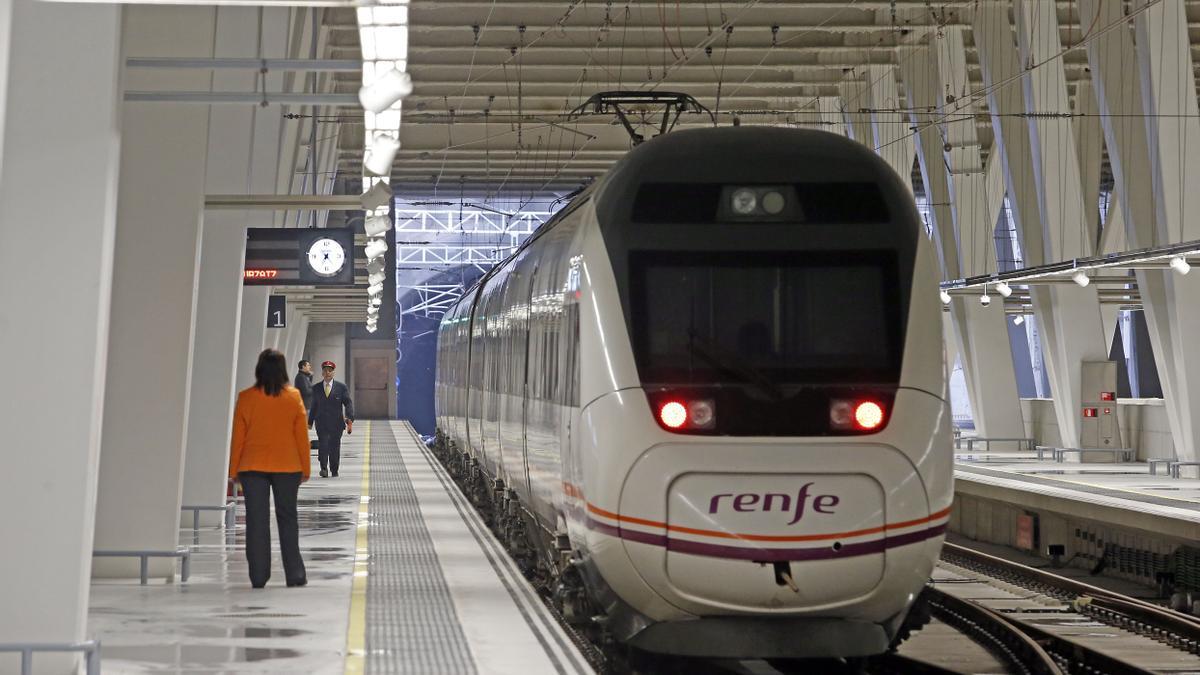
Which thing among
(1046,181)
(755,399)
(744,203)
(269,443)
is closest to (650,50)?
(1046,181)

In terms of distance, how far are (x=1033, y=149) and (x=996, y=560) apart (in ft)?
34.0

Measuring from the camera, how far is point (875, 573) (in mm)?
8031

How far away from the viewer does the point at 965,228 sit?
1272 inches

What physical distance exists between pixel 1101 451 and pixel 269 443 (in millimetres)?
20397

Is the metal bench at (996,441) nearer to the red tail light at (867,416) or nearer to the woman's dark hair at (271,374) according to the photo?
the woman's dark hair at (271,374)

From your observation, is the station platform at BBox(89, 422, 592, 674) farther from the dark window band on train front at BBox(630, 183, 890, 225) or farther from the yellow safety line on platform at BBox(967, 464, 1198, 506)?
the yellow safety line on platform at BBox(967, 464, 1198, 506)

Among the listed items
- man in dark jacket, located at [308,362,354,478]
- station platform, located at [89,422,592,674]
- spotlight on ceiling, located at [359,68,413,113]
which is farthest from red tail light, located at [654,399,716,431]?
man in dark jacket, located at [308,362,354,478]

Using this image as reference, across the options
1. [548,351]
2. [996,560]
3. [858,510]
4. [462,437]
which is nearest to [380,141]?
[548,351]

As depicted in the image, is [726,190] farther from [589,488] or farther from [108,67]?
[108,67]

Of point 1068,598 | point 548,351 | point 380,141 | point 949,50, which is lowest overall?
point 1068,598

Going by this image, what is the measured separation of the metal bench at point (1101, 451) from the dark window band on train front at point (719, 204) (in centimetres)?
2021

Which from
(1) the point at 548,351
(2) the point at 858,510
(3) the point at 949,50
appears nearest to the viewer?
(2) the point at 858,510

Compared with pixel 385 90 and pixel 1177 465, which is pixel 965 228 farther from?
pixel 385 90

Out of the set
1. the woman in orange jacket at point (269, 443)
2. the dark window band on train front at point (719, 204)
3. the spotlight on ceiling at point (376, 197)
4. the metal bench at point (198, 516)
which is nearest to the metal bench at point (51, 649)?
the woman in orange jacket at point (269, 443)
